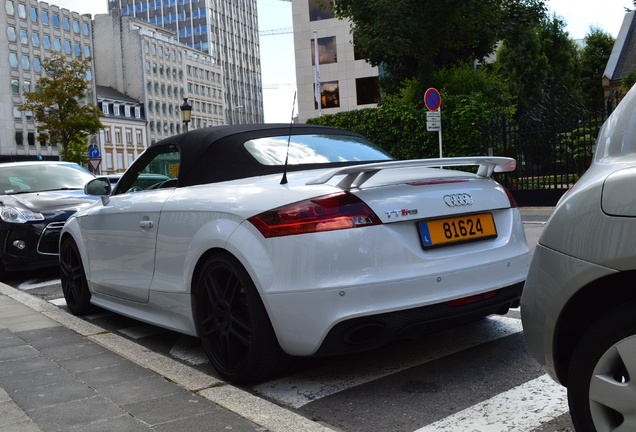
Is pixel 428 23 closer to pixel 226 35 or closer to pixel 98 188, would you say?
pixel 98 188

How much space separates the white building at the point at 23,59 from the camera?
85.1 metres

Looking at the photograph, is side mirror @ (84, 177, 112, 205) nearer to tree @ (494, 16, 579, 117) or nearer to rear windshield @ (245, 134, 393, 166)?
rear windshield @ (245, 134, 393, 166)

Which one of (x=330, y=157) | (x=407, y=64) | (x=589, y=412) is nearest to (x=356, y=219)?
(x=330, y=157)

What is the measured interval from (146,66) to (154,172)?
109033 millimetres

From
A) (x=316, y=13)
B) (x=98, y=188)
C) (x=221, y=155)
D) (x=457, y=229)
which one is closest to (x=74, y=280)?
(x=98, y=188)

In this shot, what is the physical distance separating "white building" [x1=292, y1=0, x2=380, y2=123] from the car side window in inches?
1938

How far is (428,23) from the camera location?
30.7m

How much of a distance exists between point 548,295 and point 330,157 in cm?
259

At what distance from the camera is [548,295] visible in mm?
2592

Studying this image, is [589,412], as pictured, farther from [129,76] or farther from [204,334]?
[129,76]

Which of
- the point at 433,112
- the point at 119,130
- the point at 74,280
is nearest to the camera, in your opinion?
the point at 74,280

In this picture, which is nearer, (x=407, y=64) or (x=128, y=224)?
(x=128, y=224)

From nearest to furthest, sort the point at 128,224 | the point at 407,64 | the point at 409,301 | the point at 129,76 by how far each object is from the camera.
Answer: the point at 409,301 → the point at 128,224 → the point at 407,64 → the point at 129,76

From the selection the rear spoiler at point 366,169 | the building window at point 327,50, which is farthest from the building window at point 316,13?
the rear spoiler at point 366,169
